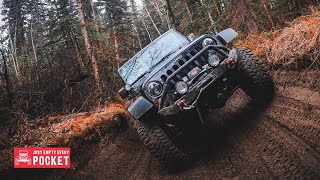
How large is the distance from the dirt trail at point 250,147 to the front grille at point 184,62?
1.24 m

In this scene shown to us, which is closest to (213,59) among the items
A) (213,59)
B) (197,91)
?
(213,59)

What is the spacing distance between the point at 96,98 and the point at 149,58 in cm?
388

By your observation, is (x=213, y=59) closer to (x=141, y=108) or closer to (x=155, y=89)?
(x=155, y=89)

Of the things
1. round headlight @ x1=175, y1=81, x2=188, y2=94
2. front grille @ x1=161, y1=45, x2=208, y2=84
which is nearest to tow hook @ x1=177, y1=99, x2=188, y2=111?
round headlight @ x1=175, y1=81, x2=188, y2=94

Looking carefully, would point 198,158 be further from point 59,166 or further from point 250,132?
point 59,166

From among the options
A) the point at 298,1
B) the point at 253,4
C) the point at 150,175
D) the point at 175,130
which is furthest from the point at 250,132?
the point at 253,4

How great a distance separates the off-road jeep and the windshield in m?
0.73

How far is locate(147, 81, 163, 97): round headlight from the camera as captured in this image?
4.32m

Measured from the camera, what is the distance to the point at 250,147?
13.2ft

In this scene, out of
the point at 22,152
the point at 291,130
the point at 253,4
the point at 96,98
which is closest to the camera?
the point at 291,130

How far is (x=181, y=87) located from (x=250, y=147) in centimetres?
124

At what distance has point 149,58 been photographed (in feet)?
18.7

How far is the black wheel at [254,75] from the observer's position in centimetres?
461

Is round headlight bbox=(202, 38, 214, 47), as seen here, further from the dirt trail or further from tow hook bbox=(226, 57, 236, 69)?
the dirt trail
